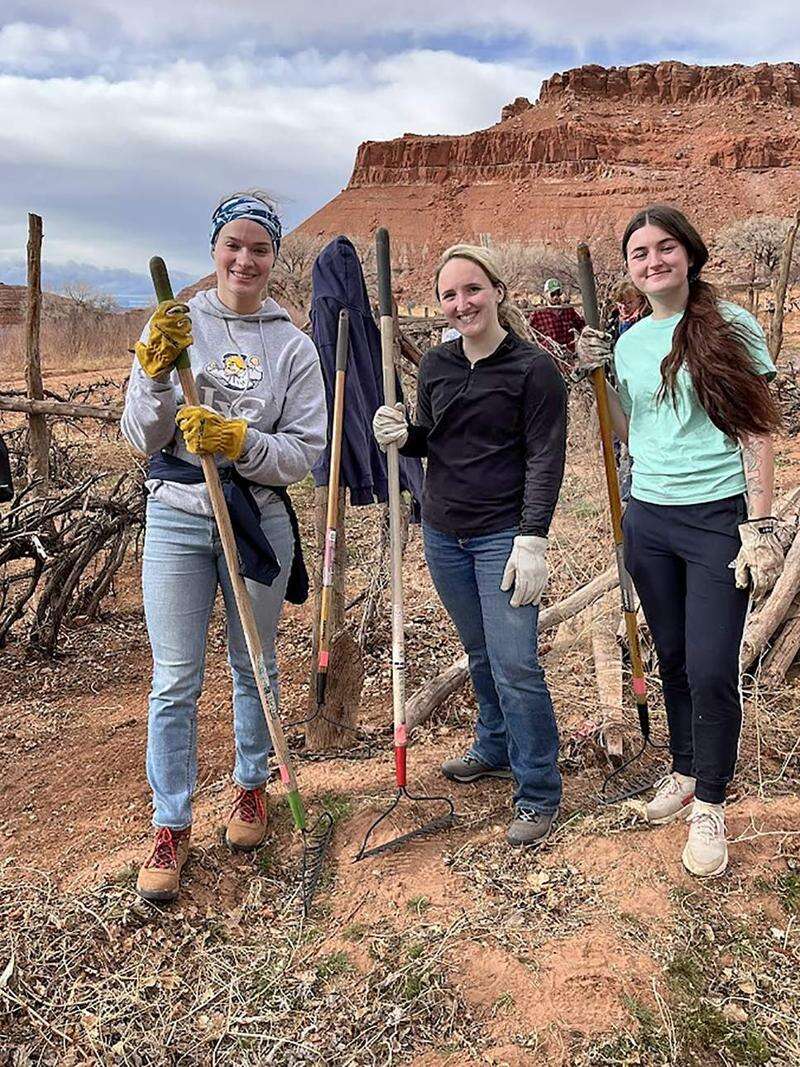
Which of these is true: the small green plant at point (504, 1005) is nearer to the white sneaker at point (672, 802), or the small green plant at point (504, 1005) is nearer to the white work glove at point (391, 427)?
the white sneaker at point (672, 802)

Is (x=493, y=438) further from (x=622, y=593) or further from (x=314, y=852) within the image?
(x=314, y=852)

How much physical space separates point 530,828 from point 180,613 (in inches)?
54.1

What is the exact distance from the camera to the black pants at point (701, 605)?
7.85ft

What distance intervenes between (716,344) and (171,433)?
5.07ft

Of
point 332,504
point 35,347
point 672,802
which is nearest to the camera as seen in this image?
point 672,802

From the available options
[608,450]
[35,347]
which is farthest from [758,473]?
[35,347]

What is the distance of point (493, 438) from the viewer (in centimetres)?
260

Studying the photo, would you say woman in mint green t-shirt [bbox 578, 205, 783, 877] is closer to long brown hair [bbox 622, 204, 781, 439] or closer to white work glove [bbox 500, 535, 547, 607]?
long brown hair [bbox 622, 204, 781, 439]

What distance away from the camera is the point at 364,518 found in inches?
324

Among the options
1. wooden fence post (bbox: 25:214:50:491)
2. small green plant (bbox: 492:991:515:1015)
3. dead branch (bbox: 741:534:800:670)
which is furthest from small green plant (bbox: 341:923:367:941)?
wooden fence post (bbox: 25:214:50:491)

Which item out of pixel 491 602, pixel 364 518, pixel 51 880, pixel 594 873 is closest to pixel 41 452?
pixel 364 518

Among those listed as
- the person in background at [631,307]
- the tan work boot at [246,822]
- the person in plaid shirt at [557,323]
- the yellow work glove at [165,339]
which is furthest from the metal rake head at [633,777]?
the person in plaid shirt at [557,323]

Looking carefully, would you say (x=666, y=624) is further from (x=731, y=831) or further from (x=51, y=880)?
(x=51, y=880)

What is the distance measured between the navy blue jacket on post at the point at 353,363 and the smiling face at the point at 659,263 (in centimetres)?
147
